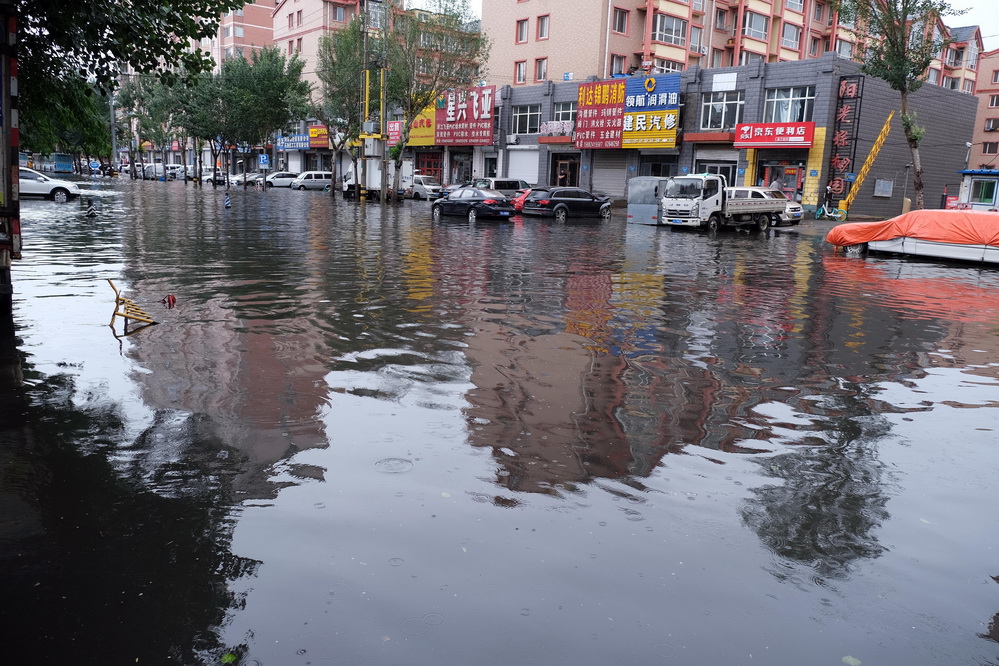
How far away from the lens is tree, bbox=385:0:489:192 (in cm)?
4072

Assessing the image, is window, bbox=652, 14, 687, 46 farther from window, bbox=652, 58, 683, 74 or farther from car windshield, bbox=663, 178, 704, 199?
car windshield, bbox=663, 178, 704, 199

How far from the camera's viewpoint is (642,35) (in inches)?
1975

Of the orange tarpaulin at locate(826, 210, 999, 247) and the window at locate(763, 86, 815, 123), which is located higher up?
the window at locate(763, 86, 815, 123)

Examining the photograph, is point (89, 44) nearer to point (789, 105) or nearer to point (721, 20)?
point (789, 105)

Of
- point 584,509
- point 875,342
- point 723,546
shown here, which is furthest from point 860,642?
point 875,342

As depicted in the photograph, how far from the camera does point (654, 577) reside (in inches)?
142

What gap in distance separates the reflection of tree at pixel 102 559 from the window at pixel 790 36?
5972 cm

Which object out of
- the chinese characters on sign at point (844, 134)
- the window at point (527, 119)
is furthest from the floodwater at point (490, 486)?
the window at point (527, 119)

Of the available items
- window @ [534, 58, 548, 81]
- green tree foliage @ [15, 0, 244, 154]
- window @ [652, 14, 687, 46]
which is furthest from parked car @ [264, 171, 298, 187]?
green tree foliage @ [15, 0, 244, 154]

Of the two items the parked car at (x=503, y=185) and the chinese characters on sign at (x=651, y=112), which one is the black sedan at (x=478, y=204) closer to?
the parked car at (x=503, y=185)

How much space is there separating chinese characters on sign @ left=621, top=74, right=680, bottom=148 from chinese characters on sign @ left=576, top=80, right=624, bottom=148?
441 millimetres

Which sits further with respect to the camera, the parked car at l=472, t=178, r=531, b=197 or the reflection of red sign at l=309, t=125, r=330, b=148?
the reflection of red sign at l=309, t=125, r=330, b=148

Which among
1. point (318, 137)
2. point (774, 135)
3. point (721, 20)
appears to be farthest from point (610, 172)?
point (318, 137)

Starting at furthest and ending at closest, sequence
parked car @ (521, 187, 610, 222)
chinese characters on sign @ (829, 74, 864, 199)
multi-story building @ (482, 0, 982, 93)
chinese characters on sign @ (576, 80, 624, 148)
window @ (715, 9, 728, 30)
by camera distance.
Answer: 1. window @ (715, 9, 728, 30)
2. multi-story building @ (482, 0, 982, 93)
3. chinese characters on sign @ (576, 80, 624, 148)
4. chinese characters on sign @ (829, 74, 864, 199)
5. parked car @ (521, 187, 610, 222)
